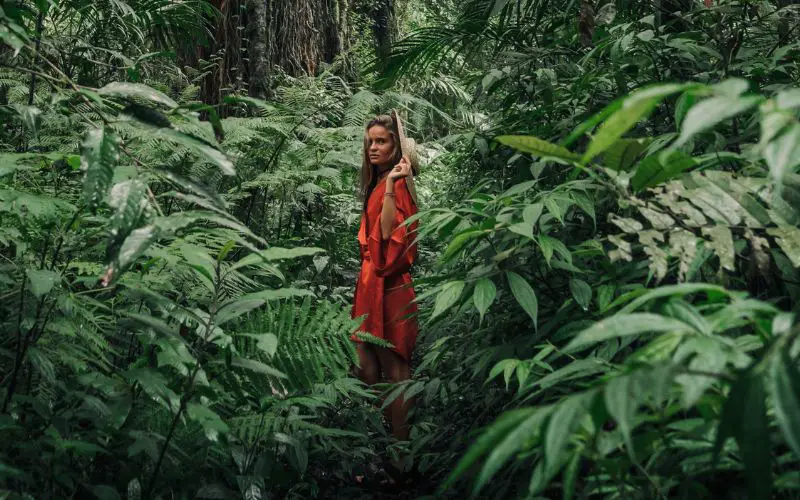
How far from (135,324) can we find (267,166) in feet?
8.82

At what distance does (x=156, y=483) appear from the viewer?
7.04 ft

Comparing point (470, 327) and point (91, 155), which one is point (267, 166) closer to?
point (470, 327)

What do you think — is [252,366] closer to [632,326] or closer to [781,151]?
[632,326]

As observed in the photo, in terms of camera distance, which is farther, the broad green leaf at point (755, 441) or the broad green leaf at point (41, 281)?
the broad green leaf at point (41, 281)

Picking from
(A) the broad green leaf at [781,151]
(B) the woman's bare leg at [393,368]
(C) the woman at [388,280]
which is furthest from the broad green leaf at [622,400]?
(B) the woman's bare leg at [393,368]

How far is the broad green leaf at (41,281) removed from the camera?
1.78 m

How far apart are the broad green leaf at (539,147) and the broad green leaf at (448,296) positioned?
790 mm

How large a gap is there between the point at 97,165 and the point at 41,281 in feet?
2.20

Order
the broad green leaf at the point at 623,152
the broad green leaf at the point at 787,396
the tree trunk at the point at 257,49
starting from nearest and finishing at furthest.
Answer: the broad green leaf at the point at 787,396 < the broad green leaf at the point at 623,152 < the tree trunk at the point at 257,49

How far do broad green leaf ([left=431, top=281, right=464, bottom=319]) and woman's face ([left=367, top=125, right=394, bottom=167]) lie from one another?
223 centimetres

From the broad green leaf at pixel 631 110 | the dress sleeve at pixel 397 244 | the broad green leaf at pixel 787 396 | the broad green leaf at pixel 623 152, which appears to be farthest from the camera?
the dress sleeve at pixel 397 244

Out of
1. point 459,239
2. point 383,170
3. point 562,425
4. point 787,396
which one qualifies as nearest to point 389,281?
point 383,170

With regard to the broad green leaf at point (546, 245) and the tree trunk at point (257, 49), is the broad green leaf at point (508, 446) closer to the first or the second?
the broad green leaf at point (546, 245)

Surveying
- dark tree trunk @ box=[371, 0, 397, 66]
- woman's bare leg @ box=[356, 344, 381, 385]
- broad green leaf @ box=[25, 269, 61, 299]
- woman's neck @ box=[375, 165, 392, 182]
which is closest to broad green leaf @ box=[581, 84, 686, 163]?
broad green leaf @ box=[25, 269, 61, 299]
